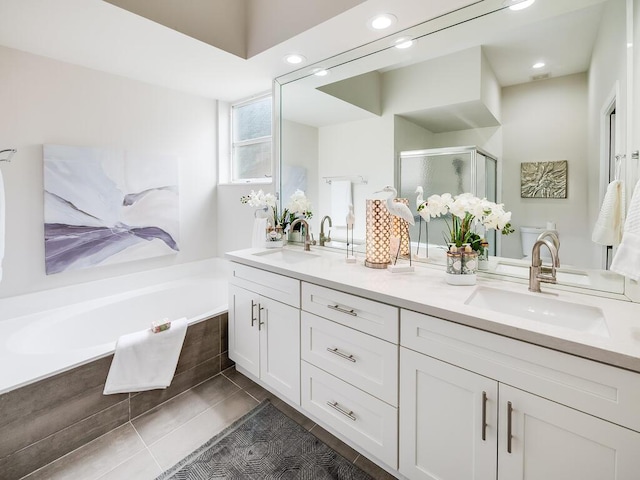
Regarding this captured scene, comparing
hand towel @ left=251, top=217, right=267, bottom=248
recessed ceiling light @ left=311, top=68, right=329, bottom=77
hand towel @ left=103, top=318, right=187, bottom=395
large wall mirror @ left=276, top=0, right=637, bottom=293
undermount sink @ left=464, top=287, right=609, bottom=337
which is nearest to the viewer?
undermount sink @ left=464, top=287, right=609, bottom=337

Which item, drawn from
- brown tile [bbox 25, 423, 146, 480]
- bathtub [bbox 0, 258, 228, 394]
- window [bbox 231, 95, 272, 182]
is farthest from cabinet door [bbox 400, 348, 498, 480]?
window [bbox 231, 95, 272, 182]

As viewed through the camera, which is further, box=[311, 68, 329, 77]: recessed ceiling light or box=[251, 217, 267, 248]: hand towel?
box=[251, 217, 267, 248]: hand towel

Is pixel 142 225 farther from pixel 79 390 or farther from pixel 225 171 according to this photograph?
pixel 79 390

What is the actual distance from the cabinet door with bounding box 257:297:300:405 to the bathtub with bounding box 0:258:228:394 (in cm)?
52

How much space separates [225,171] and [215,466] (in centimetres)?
269

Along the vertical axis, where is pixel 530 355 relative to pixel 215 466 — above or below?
above

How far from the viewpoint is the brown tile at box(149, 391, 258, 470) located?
5.36 feet

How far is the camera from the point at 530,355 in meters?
1.02

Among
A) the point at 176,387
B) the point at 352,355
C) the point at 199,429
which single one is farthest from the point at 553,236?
the point at 176,387

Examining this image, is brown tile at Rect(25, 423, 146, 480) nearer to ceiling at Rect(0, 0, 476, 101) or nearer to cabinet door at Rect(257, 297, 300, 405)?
cabinet door at Rect(257, 297, 300, 405)

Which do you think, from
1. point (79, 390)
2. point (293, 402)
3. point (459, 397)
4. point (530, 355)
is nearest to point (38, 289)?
point (79, 390)

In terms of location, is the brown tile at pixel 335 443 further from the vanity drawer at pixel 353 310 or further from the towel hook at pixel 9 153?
the towel hook at pixel 9 153

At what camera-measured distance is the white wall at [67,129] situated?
2.14 metres

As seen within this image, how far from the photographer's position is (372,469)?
5.07 feet
